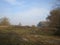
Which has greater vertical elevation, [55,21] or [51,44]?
[55,21]

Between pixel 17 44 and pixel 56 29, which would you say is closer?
pixel 17 44

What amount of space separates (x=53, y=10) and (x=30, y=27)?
3587mm

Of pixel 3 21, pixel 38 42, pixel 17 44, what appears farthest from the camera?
pixel 3 21

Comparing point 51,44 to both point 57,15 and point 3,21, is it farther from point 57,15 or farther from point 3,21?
point 3,21

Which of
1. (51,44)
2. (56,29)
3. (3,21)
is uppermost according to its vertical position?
(3,21)

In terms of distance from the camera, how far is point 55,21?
17.0 metres

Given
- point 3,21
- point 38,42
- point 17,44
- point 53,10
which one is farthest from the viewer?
point 3,21

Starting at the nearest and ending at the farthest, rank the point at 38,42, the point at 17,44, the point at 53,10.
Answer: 1. the point at 17,44
2. the point at 38,42
3. the point at 53,10

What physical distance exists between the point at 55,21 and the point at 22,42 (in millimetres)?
7435

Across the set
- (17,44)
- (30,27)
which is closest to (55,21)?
(30,27)

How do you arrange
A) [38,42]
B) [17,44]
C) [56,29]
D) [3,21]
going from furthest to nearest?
[3,21] < [56,29] < [38,42] < [17,44]

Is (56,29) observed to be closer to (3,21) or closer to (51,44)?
(51,44)

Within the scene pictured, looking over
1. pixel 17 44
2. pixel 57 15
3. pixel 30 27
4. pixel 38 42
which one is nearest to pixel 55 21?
pixel 57 15

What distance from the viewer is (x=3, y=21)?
22.3 meters
